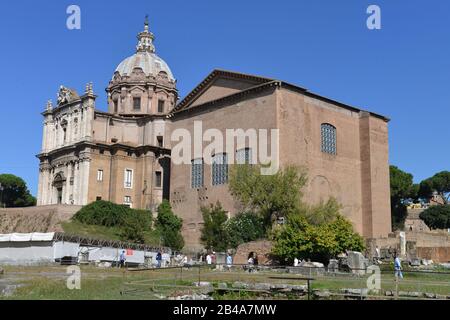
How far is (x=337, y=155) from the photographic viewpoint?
49.3 meters

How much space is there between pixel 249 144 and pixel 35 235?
18934 millimetres

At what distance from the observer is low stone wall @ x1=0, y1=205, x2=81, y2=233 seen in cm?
4734

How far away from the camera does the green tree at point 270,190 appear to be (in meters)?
39.6

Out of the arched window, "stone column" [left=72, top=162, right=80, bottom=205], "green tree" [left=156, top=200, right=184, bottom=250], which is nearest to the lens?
"green tree" [left=156, top=200, right=184, bottom=250]

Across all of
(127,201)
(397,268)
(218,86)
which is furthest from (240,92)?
(397,268)

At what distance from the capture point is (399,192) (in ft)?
233

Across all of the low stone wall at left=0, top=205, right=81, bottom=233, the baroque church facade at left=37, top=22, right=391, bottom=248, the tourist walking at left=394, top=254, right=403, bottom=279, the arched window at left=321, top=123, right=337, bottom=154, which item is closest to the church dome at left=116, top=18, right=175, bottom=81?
the baroque church facade at left=37, top=22, right=391, bottom=248

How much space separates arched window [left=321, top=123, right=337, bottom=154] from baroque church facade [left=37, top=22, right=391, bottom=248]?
0.28 feet

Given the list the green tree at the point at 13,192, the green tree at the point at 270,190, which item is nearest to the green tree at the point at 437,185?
the green tree at the point at 270,190

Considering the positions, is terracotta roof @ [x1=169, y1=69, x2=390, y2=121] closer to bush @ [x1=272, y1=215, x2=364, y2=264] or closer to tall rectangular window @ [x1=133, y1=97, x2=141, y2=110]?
tall rectangular window @ [x1=133, y1=97, x2=141, y2=110]

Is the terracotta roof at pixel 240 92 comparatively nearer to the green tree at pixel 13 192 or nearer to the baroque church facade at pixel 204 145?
the baroque church facade at pixel 204 145
